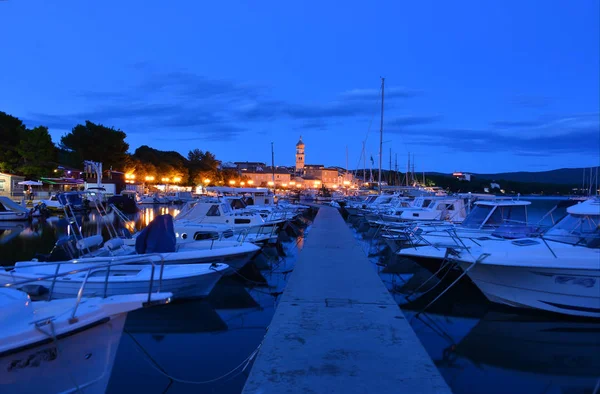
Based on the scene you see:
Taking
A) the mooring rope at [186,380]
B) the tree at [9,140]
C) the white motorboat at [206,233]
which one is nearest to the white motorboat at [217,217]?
the white motorboat at [206,233]

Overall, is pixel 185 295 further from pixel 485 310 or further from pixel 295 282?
pixel 485 310

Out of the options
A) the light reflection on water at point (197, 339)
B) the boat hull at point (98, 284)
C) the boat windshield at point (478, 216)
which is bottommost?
the light reflection on water at point (197, 339)

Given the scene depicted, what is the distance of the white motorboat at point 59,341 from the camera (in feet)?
16.5

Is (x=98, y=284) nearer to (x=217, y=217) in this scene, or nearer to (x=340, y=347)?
(x=340, y=347)

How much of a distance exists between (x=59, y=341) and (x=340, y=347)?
3482 mm

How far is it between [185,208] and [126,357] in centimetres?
1069

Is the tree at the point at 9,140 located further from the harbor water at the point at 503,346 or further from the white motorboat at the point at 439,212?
the harbor water at the point at 503,346

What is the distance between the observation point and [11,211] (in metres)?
37.9

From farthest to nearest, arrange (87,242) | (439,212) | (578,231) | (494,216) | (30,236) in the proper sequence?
1. (30,236)
2. (439,212)
3. (494,216)
4. (87,242)
5. (578,231)

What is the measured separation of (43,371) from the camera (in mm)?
5273

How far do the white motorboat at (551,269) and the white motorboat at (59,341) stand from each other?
25.1ft

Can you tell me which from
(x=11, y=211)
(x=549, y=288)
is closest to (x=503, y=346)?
(x=549, y=288)

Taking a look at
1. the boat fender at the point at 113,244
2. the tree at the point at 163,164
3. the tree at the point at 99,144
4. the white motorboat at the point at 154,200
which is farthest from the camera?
the tree at the point at 163,164

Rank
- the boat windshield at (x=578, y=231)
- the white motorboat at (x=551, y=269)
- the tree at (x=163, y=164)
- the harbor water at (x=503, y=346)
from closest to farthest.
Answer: the harbor water at (x=503, y=346)
the white motorboat at (x=551, y=269)
the boat windshield at (x=578, y=231)
the tree at (x=163, y=164)
